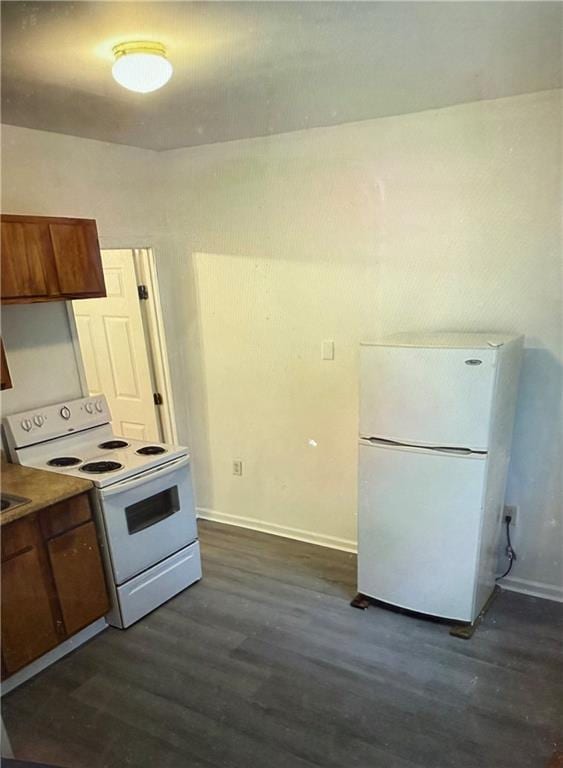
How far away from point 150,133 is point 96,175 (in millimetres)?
382

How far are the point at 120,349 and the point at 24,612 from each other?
182cm

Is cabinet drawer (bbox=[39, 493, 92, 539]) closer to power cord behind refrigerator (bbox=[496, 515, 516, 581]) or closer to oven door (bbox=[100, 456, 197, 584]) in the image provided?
oven door (bbox=[100, 456, 197, 584])

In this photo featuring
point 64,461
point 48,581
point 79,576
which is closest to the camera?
point 48,581

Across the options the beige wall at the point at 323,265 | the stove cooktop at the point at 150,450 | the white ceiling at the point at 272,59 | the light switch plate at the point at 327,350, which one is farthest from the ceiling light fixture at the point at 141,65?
the stove cooktop at the point at 150,450

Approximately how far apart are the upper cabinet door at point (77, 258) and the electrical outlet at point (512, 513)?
90.0 inches

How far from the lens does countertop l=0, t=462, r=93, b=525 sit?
1947 mm

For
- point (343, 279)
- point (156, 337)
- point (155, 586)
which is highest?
point (343, 279)

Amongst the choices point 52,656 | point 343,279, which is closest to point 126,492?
point 52,656

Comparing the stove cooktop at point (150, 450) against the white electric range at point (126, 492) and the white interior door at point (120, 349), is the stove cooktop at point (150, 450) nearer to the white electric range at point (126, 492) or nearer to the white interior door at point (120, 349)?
the white electric range at point (126, 492)

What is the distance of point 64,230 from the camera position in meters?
2.32

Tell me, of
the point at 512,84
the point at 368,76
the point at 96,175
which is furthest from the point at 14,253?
the point at 512,84

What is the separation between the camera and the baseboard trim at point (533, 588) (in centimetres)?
249

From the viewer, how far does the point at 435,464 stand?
2195mm

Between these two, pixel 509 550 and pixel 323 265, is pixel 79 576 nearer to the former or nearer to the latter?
pixel 323 265
